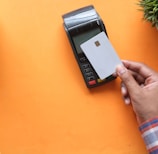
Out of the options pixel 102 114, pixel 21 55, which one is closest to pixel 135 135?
pixel 102 114

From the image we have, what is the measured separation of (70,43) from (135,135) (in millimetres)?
283

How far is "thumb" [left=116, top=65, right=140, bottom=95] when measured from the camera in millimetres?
695

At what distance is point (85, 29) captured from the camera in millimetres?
751

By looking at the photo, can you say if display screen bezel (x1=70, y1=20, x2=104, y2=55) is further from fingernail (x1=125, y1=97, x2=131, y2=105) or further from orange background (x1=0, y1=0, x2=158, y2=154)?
fingernail (x1=125, y1=97, x2=131, y2=105)

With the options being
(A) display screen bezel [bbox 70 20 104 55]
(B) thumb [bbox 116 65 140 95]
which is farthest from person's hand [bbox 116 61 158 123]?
(A) display screen bezel [bbox 70 20 104 55]

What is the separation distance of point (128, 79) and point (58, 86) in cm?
18

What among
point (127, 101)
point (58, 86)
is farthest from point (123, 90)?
point (58, 86)

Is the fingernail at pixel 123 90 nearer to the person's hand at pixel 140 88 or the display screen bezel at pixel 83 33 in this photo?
the person's hand at pixel 140 88

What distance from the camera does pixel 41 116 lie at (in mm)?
757

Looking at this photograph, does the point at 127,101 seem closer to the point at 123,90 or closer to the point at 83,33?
the point at 123,90

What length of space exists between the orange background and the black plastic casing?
0.08 ft

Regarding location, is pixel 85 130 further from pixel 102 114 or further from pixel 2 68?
pixel 2 68

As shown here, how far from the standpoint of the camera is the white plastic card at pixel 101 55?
2.43 ft

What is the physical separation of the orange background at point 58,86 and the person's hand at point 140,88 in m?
0.03
